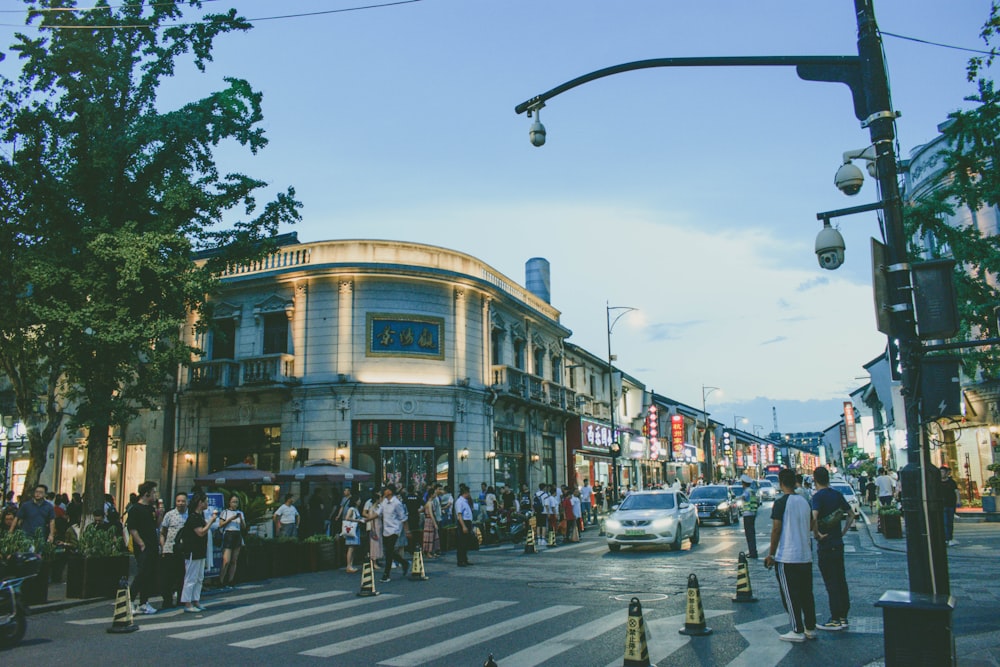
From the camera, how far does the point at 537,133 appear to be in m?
9.40

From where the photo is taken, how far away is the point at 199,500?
12430 millimetres

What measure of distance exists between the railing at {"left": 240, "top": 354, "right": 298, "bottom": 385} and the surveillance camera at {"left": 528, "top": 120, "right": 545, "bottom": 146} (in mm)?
20505

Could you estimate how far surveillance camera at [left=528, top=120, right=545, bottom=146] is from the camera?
9359mm

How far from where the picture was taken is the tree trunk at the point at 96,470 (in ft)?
60.6

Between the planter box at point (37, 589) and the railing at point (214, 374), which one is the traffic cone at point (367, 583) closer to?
the planter box at point (37, 589)

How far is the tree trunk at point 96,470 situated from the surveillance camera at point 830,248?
1727 cm

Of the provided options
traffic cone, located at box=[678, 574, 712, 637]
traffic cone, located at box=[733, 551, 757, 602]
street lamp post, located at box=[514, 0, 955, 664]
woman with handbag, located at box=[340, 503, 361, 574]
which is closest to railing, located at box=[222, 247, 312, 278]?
woman with handbag, located at box=[340, 503, 361, 574]

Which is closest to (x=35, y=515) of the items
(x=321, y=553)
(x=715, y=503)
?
(x=321, y=553)

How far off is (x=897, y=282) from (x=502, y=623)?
6.71m

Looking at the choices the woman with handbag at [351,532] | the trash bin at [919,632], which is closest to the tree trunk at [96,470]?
the woman with handbag at [351,532]

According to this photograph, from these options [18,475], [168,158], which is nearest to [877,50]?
[168,158]

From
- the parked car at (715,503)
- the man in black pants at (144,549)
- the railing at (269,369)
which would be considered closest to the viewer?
the man in black pants at (144,549)

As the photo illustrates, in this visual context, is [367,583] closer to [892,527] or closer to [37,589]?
[37,589]

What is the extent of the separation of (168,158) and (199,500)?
34.7 feet
